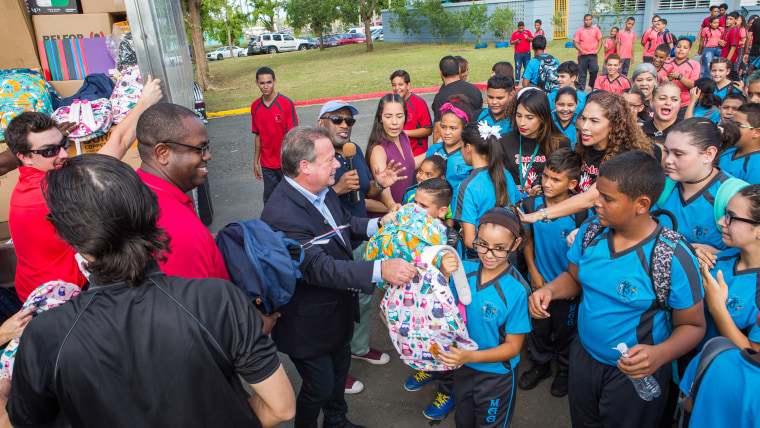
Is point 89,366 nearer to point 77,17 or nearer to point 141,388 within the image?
point 141,388

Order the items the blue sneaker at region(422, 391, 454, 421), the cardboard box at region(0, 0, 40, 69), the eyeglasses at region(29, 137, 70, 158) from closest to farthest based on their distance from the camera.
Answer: the eyeglasses at region(29, 137, 70, 158) → the blue sneaker at region(422, 391, 454, 421) → the cardboard box at region(0, 0, 40, 69)

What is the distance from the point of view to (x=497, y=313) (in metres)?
2.54

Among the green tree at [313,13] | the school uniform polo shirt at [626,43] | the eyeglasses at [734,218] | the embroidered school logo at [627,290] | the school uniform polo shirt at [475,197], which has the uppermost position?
the green tree at [313,13]

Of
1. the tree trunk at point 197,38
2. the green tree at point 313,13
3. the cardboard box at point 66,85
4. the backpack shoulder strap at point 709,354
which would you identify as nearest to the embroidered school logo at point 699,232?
the backpack shoulder strap at point 709,354

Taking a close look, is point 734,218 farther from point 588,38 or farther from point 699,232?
point 588,38

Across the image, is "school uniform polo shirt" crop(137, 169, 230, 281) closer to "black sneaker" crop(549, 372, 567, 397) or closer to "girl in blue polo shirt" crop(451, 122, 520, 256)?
"girl in blue polo shirt" crop(451, 122, 520, 256)

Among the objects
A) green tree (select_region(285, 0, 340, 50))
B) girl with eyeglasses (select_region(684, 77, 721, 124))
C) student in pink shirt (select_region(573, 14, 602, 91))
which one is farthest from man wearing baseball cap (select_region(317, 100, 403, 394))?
green tree (select_region(285, 0, 340, 50))

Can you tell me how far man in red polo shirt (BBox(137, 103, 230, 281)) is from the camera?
198cm

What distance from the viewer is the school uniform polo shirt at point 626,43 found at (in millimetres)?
12992

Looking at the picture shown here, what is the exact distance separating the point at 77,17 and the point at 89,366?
4938 millimetres

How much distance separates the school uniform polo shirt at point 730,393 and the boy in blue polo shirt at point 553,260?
5.33ft

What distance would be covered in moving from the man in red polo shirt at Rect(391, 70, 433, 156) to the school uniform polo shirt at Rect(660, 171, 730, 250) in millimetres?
3229

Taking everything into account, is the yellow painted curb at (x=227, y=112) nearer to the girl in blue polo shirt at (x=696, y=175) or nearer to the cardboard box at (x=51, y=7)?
the cardboard box at (x=51, y=7)

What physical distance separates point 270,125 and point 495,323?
15.0ft
